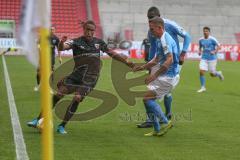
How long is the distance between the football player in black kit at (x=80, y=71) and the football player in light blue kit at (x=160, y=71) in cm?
47

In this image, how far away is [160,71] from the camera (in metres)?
8.84

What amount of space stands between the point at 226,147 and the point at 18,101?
6304 mm

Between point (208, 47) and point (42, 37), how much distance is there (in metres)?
14.9

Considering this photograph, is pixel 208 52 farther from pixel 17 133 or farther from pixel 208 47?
pixel 17 133

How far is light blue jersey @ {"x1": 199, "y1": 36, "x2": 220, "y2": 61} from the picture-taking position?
18203mm

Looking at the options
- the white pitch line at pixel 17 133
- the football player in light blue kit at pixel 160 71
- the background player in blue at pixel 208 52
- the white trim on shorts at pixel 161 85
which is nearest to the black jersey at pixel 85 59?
the football player in light blue kit at pixel 160 71

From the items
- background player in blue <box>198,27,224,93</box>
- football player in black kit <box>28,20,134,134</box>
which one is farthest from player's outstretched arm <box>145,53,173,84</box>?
background player in blue <box>198,27,224,93</box>

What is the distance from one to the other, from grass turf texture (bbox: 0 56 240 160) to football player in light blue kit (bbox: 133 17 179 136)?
0.31m

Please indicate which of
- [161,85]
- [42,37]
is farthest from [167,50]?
[42,37]

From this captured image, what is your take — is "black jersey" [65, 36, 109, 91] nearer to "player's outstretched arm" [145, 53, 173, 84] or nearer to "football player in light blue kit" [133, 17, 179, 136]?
"football player in light blue kit" [133, 17, 179, 136]

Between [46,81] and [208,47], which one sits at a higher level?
[46,81]

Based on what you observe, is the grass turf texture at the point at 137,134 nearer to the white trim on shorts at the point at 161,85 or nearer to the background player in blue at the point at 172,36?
the background player in blue at the point at 172,36

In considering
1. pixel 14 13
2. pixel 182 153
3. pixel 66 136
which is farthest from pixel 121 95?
pixel 14 13

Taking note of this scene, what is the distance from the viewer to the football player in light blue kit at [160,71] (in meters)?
8.78
